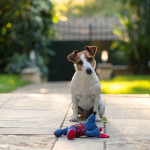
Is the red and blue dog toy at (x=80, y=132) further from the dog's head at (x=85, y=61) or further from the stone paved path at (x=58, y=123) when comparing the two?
the dog's head at (x=85, y=61)

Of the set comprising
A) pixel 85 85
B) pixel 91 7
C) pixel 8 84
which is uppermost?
pixel 91 7

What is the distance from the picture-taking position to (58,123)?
472 cm

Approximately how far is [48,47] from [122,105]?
11.3m

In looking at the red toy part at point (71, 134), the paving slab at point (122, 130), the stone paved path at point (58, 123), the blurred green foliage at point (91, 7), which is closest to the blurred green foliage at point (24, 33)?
the stone paved path at point (58, 123)

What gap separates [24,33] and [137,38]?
5242 mm

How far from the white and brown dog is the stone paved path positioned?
→ 0.28 metres

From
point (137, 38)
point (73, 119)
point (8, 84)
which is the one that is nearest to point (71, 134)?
point (73, 119)

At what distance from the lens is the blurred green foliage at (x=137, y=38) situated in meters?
14.6

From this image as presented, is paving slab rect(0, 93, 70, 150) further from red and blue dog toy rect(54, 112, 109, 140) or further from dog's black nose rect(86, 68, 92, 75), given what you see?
dog's black nose rect(86, 68, 92, 75)

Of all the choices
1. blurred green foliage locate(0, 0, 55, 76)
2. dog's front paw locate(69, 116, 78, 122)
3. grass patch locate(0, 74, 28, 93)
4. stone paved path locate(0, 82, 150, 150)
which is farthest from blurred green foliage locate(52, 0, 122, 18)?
dog's front paw locate(69, 116, 78, 122)

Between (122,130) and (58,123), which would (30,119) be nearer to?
(58,123)

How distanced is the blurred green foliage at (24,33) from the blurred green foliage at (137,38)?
11.4ft

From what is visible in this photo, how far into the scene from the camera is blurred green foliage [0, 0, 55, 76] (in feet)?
45.4

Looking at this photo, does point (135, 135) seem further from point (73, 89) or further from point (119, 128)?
point (73, 89)
